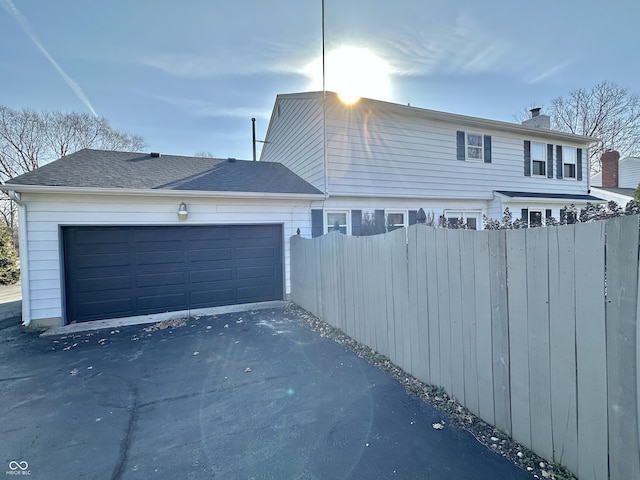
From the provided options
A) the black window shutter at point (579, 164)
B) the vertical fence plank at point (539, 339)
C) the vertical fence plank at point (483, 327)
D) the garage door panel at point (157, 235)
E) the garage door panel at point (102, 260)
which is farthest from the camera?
the black window shutter at point (579, 164)

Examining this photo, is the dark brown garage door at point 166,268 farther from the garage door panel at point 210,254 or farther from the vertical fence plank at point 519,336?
the vertical fence plank at point 519,336

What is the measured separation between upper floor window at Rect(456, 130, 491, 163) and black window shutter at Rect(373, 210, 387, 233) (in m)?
3.57

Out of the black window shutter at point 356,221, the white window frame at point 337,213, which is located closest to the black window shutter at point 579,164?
the black window shutter at point 356,221

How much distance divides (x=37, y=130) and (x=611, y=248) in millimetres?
27448

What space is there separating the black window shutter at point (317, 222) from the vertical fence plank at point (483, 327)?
6025 mm

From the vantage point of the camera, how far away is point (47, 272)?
631 cm

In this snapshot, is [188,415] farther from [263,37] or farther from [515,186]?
[515,186]

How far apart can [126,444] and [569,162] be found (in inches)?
618

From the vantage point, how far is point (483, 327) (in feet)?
8.79

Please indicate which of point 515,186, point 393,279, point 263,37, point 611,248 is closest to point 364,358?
point 393,279

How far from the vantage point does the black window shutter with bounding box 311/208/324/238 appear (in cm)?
855

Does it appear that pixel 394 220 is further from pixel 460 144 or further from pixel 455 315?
pixel 455 315

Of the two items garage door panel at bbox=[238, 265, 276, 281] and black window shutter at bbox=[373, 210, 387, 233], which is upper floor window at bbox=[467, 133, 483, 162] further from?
garage door panel at bbox=[238, 265, 276, 281]

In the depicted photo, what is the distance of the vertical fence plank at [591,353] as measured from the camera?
Answer: 1834 millimetres
